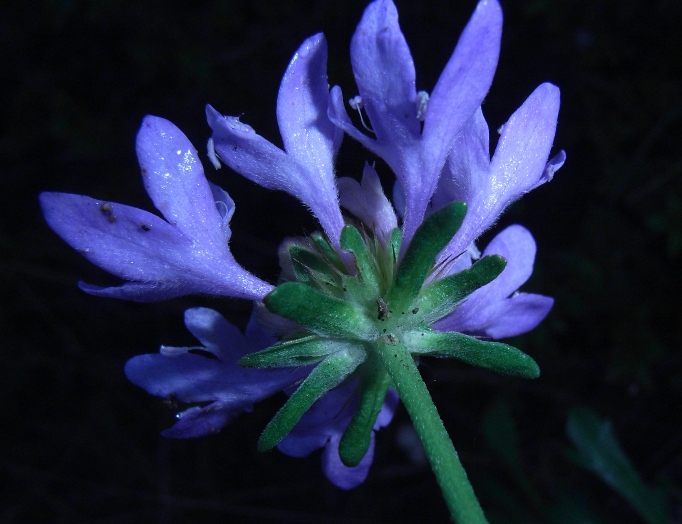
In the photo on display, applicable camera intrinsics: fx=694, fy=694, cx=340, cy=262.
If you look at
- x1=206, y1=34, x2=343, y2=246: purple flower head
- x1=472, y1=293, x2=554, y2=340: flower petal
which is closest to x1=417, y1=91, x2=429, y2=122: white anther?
x1=206, y1=34, x2=343, y2=246: purple flower head

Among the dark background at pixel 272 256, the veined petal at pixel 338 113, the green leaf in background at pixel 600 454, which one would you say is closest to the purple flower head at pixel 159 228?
the veined petal at pixel 338 113

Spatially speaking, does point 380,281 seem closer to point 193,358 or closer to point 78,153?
point 193,358

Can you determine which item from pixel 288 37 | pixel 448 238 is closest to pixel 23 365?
pixel 288 37

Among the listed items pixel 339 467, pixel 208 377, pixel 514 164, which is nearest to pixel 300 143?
pixel 514 164

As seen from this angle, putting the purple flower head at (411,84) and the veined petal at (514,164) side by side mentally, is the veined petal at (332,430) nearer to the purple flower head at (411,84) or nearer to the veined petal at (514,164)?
the veined petal at (514,164)

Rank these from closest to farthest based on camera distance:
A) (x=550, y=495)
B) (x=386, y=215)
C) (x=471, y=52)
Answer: (x=471, y=52) < (x=386, y=215) < (x=550, y=495)

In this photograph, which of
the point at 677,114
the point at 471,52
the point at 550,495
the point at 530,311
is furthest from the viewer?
the point at 550,495

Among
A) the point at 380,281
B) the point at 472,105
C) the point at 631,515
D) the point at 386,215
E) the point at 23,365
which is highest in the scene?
the point at 472,105
